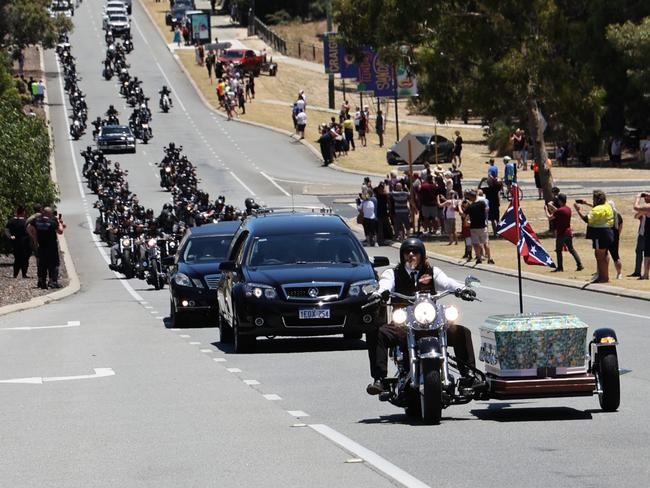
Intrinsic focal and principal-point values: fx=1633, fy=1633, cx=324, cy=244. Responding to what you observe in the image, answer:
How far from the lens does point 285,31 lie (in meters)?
137

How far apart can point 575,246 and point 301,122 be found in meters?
41.3

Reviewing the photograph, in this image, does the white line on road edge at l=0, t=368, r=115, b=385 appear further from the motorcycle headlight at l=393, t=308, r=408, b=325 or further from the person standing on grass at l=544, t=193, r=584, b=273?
the person standing on grass at l=544, t=193, r=584, b=273

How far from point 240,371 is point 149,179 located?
169 feet

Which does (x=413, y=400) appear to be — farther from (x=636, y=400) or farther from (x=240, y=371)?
(x=240, y=371)

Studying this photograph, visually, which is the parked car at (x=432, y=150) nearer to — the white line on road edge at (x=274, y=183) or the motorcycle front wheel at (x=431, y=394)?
the white line on road edge at (x=274, y=183)

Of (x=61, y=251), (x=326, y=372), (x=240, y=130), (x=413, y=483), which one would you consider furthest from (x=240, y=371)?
(x=240, y=130)

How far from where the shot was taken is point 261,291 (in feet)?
63.0

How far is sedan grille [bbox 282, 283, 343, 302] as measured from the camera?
19.1 metres

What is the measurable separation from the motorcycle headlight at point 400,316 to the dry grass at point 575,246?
15807 mm

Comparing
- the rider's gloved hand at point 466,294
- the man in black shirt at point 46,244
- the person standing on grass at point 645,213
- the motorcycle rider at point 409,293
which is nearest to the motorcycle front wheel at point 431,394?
the motorcycle rider at point 409,293

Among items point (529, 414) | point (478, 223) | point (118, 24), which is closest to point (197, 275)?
point (529, 414)

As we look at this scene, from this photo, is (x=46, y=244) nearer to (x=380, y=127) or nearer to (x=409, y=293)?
(x=409, y=293)

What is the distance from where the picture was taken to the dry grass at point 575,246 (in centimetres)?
3182

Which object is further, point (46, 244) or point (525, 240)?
point (46, 244)
